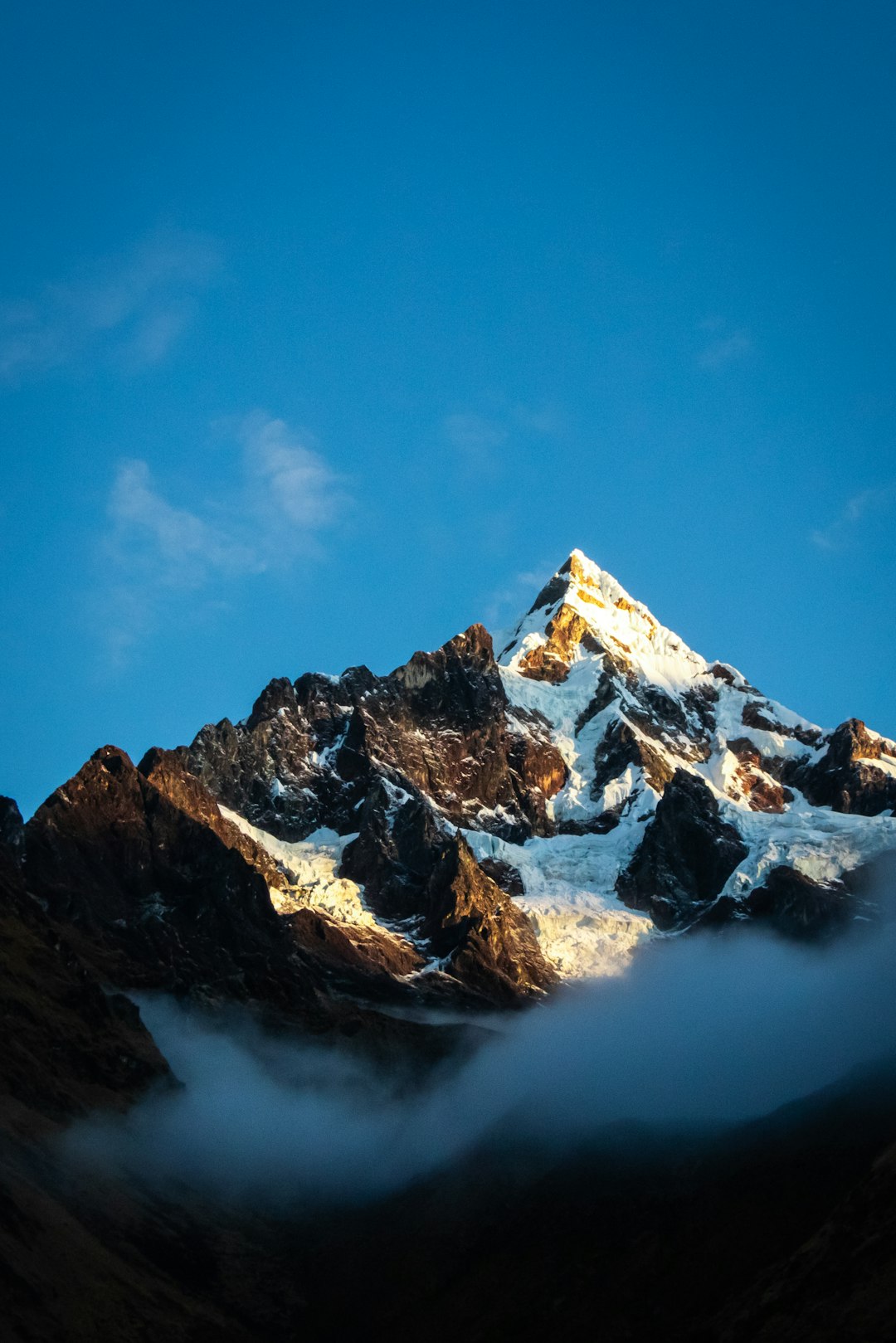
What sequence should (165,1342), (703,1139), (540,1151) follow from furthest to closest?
(540,1151) → (703,1139) → (165,1342)

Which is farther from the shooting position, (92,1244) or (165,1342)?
(92,1244)

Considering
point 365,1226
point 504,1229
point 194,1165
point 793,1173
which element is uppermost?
point 194,1165

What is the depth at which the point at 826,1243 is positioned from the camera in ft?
385

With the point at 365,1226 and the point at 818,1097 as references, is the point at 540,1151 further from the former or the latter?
the point at 818,1097

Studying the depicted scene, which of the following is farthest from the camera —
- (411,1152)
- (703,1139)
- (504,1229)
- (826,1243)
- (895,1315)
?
(411,1152)

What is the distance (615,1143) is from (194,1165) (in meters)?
48.2

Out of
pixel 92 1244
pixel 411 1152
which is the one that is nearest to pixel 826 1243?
pixel 92 1244

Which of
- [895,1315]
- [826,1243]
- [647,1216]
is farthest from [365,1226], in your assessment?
[895,1315]

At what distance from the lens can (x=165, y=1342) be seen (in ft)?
418

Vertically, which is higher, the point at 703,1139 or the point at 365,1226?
the point at 365,1226

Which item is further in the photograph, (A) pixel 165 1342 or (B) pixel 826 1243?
(A) pixel 165 1342

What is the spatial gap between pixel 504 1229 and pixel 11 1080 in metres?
55.3

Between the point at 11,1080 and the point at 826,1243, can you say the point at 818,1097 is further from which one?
the point at 11,1080

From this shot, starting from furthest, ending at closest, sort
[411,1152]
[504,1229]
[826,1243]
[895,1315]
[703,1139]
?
[411,1152], [703,1139], [504,1229], [826,1243], [895,1315]
